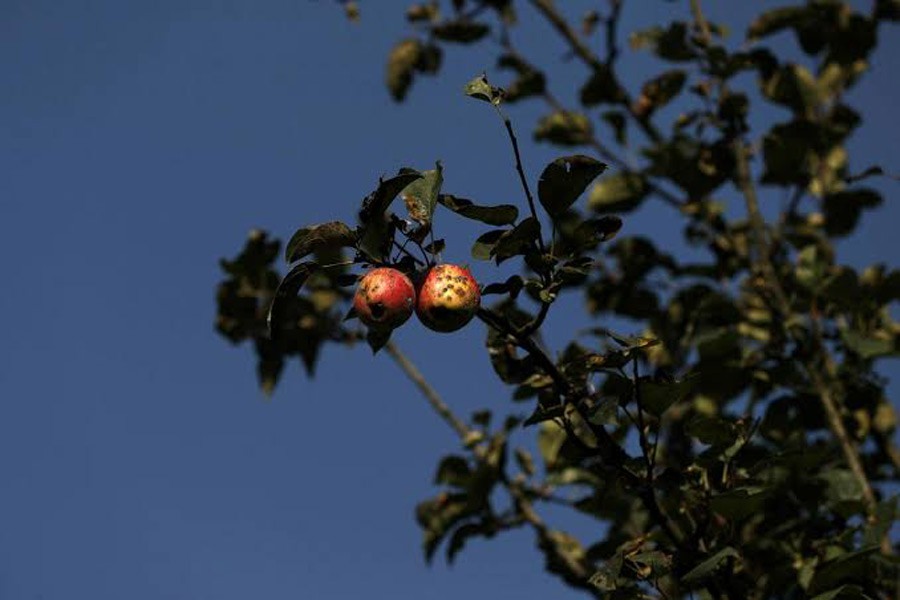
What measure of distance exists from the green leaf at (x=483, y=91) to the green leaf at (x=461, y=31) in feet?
8.55

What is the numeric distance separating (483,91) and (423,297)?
0.27 meters

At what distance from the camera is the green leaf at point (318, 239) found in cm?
132

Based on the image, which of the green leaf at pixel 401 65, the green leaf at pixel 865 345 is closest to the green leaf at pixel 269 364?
the green leaf at pixel 401 65

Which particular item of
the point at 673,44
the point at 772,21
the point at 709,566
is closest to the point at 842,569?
the point at 709,566

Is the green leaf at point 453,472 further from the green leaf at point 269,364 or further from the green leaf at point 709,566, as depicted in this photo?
the green leaf at point 709,566

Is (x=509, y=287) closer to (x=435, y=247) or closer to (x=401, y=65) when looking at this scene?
(x=435, y=247)

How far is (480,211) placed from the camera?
1370 millimetres

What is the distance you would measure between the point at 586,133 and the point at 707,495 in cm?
249

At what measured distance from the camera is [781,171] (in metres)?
3.38

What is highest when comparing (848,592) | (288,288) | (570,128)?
(570,128)

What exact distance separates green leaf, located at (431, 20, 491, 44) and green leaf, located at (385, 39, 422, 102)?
20cm

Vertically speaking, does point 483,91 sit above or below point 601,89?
below

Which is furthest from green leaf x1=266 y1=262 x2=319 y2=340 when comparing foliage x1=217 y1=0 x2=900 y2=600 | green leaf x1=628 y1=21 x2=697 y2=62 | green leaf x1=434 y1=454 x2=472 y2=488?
green leaf x1=628 y1=21 x2=697 y2=62

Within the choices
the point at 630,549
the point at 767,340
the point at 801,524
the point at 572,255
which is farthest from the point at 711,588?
the point at 767,340
